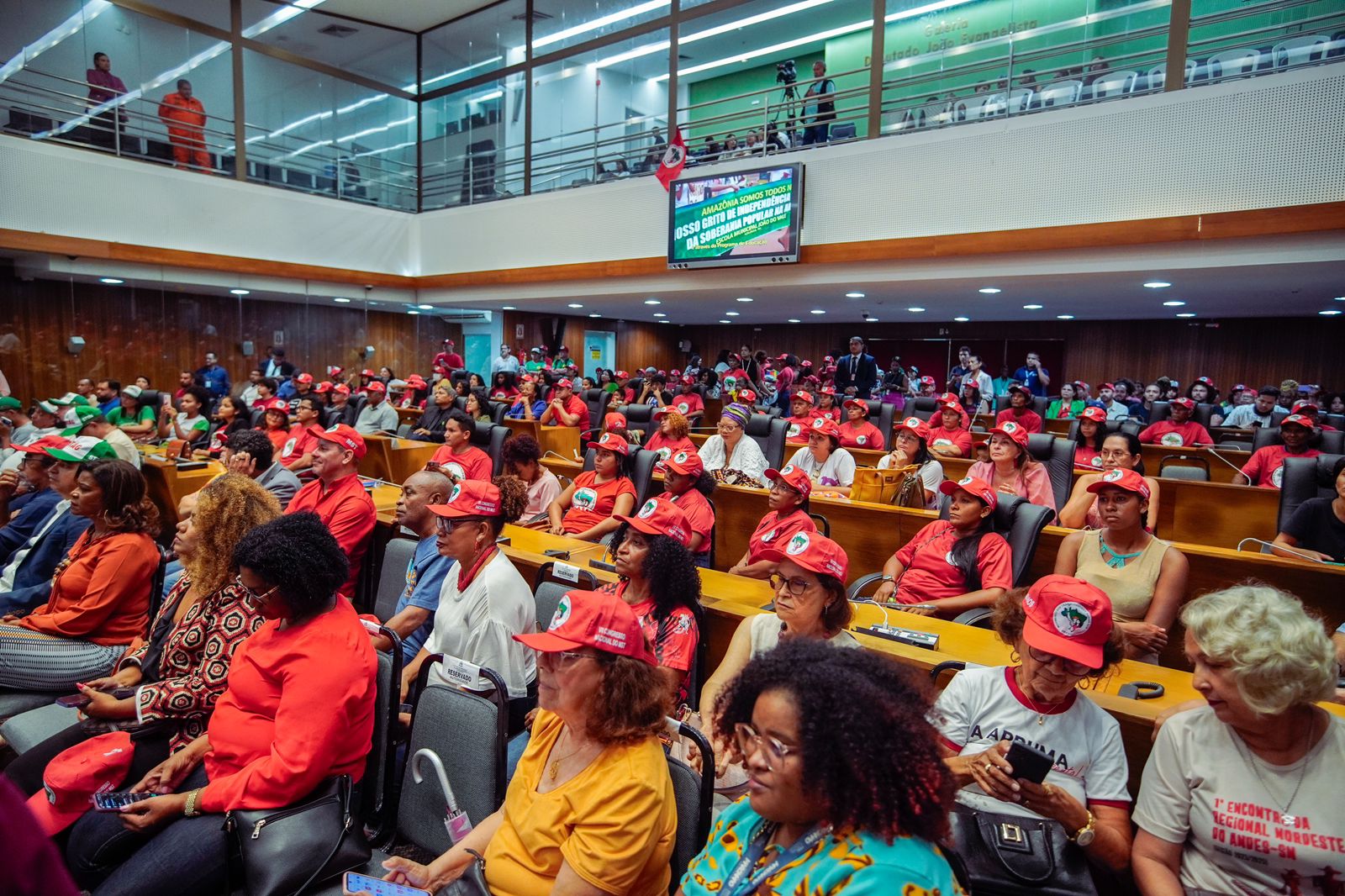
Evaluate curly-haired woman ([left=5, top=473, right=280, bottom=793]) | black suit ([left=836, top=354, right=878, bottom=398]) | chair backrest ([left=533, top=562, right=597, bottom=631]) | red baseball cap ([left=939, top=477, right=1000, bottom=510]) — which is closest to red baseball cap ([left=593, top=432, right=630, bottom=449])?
chair backrest ([left=533, top=562, right=597, bottom=631])

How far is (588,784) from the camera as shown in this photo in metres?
1.59

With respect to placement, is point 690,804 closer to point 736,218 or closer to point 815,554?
point 815,554

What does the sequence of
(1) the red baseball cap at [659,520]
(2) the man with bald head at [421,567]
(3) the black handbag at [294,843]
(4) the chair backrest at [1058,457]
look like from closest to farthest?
(3) the black handbag at [294,843]
(1) the red baseball cap at [659,520]
(2) the man with bald head at [421,567]
(4) the chair backrest at [1058,457]

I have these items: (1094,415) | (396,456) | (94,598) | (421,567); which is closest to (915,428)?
(1094,415)

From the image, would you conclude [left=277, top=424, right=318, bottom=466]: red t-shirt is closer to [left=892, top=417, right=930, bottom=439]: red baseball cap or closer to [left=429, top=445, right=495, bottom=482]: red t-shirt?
[left=429, top=445, right=495, bottom=482]: red t-shirt

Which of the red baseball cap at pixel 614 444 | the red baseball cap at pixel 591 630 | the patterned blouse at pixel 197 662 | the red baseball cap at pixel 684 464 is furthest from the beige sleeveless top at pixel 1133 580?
the patterned blouse at pixel 197 662

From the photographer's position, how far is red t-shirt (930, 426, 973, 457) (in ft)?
21.4

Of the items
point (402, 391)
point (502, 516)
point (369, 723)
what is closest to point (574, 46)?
point (402, 391)

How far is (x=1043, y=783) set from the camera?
164cm

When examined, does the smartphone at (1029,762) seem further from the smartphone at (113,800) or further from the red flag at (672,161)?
the red flag at (672,161)

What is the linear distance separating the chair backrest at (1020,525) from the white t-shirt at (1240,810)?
6.29 ft

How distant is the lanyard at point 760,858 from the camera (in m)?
1.24

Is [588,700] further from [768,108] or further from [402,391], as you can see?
[402,391]

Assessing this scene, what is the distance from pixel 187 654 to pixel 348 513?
1511 mm
